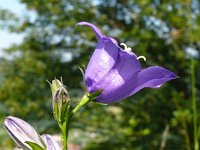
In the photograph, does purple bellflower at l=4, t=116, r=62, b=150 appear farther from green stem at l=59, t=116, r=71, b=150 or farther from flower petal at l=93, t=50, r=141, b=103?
flower petal at l=93, t=50, r=141, b=103

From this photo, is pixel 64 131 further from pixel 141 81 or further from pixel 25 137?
pixel 141 81

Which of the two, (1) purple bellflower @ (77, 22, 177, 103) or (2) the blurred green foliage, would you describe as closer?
(1) purple bellflower @ (77, 22, 177, 103)

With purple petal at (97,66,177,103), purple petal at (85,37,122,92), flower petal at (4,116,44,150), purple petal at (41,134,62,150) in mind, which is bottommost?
purple petal at (41,134,62,150)

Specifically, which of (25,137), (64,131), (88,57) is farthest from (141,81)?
(88,57)

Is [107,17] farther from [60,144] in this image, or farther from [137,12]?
[60,144]

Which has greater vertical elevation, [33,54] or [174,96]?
[33,54]

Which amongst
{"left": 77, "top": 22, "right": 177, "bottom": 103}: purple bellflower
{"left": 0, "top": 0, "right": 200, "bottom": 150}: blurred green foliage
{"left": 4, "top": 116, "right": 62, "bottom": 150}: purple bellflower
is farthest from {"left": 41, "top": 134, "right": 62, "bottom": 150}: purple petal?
{"left": 0, "top": 0, "right": 200, "bottom": 150}: blurred green foliage

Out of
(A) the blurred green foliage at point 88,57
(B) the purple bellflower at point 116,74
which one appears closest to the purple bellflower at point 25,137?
(B) the purple bellflower at point 116,74

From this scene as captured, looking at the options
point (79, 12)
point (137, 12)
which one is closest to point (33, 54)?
point (79, 12)
